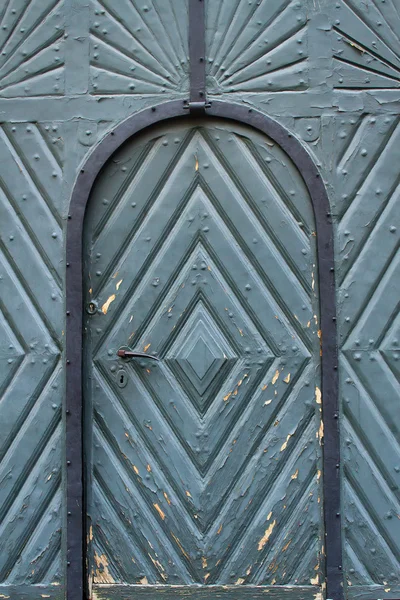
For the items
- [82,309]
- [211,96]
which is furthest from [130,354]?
[211,96]

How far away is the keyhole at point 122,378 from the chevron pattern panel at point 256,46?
145 cm

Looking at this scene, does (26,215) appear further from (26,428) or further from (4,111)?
(26,428)

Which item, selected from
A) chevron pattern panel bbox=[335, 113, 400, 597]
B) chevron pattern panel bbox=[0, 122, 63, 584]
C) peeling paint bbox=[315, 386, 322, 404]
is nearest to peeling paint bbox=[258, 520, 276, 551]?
chevron pattern panel bbox=[335, 113, 400, 597]

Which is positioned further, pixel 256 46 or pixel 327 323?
pixel 256 46

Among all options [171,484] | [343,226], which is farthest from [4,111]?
[171,484]

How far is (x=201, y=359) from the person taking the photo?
3.42 meters

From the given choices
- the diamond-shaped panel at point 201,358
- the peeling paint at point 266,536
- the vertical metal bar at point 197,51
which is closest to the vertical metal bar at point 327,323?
the vertical metal bar at point 197,51

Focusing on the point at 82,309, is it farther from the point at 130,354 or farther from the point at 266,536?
the point at 266,536

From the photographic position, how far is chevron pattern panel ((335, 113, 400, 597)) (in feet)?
10.9

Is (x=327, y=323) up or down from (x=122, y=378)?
up

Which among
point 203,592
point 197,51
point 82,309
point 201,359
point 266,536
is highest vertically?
point 197,51

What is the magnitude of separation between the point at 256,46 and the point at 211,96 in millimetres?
338

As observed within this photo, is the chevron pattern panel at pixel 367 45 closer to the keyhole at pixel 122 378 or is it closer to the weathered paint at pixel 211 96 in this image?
the weathered paint at pixel 211 96

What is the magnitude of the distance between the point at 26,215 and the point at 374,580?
94.6 inches
